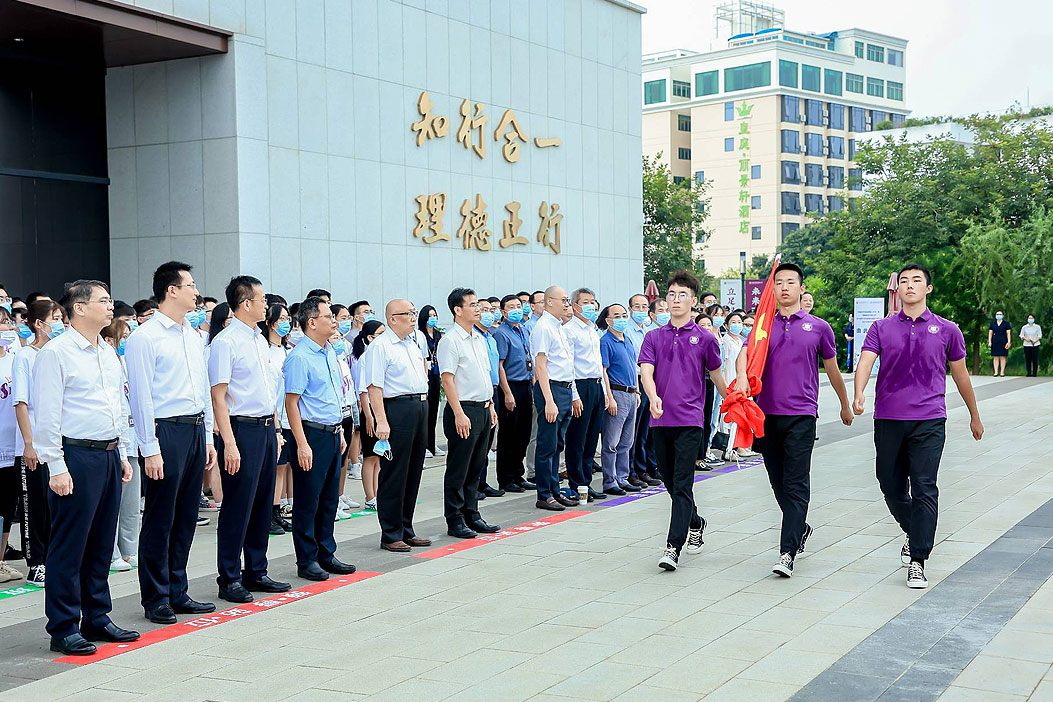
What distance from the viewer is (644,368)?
785 centimetres

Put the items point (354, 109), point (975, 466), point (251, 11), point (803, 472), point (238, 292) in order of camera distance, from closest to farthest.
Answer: point (238, 292) → point (803, 472) → point (975, 466) → point (251, 11) → point (354, 109)

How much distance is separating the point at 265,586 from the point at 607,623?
224 cm

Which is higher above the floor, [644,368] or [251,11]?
[251,11]

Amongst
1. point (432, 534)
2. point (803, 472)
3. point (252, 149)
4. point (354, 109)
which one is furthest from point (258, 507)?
point (354, 109)

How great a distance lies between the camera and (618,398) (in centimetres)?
1114

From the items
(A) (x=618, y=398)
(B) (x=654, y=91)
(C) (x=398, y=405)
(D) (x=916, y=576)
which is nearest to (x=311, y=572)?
(C) (x=398, y=405)

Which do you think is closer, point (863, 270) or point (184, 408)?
point (184, 408)

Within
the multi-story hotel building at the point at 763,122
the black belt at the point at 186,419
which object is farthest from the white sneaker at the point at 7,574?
the multi-story hotel building at the point at 763,122

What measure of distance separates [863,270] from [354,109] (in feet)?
72.9

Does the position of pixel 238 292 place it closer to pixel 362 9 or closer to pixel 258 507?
pixel 258 507

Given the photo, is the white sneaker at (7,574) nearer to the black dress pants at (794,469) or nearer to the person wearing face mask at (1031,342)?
the black dress pants at (794,469)

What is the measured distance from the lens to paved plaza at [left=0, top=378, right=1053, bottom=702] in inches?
204

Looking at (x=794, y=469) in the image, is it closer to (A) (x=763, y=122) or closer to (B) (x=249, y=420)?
(B) (x=249, y=420)

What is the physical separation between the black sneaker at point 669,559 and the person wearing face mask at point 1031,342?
23.2m
